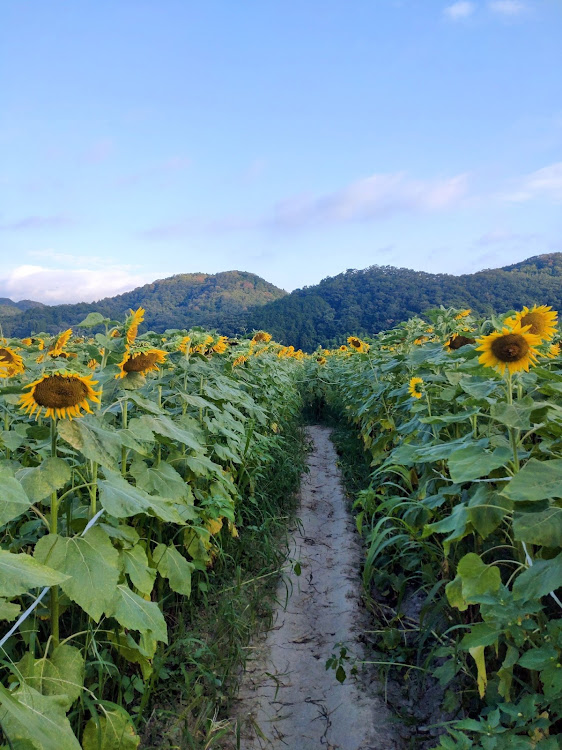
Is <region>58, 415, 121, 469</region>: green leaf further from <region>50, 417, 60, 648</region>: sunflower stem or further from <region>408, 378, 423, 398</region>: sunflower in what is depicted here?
<region>408, 378, 423, 398</region>: sunflower

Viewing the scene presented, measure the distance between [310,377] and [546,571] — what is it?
37.7ft

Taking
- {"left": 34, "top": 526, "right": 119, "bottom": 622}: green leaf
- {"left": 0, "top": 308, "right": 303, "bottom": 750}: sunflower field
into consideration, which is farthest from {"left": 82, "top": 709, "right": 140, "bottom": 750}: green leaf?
{"left": 34, "top": 526, "right": 119, "bottom": 622}: green leaf

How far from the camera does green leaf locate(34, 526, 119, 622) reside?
5.19ft

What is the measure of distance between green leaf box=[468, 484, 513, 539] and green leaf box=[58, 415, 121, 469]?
3.98 feet

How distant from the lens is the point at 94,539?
A: 174 centimetres

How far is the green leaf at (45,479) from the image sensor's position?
5.14 feet

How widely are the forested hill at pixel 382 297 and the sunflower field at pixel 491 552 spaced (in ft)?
47.7

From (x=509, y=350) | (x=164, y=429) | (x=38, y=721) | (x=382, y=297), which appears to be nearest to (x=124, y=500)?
(x=164, y=429)

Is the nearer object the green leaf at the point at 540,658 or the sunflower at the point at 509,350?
the green leaf at the point at 540,658

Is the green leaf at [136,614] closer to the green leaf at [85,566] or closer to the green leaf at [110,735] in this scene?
the green leaf at [85,566]

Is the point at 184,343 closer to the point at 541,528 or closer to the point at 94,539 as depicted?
the point at 94,539

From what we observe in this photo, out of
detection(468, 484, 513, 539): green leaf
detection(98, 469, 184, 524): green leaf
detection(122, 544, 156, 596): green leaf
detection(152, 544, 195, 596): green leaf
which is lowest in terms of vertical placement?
detection(152, 544, 195, 596): green leaf

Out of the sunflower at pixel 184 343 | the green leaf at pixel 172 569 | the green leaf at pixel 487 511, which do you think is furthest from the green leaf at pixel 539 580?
the sunflower at pixel 184 343

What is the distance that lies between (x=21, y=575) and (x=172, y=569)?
1.43 meters
